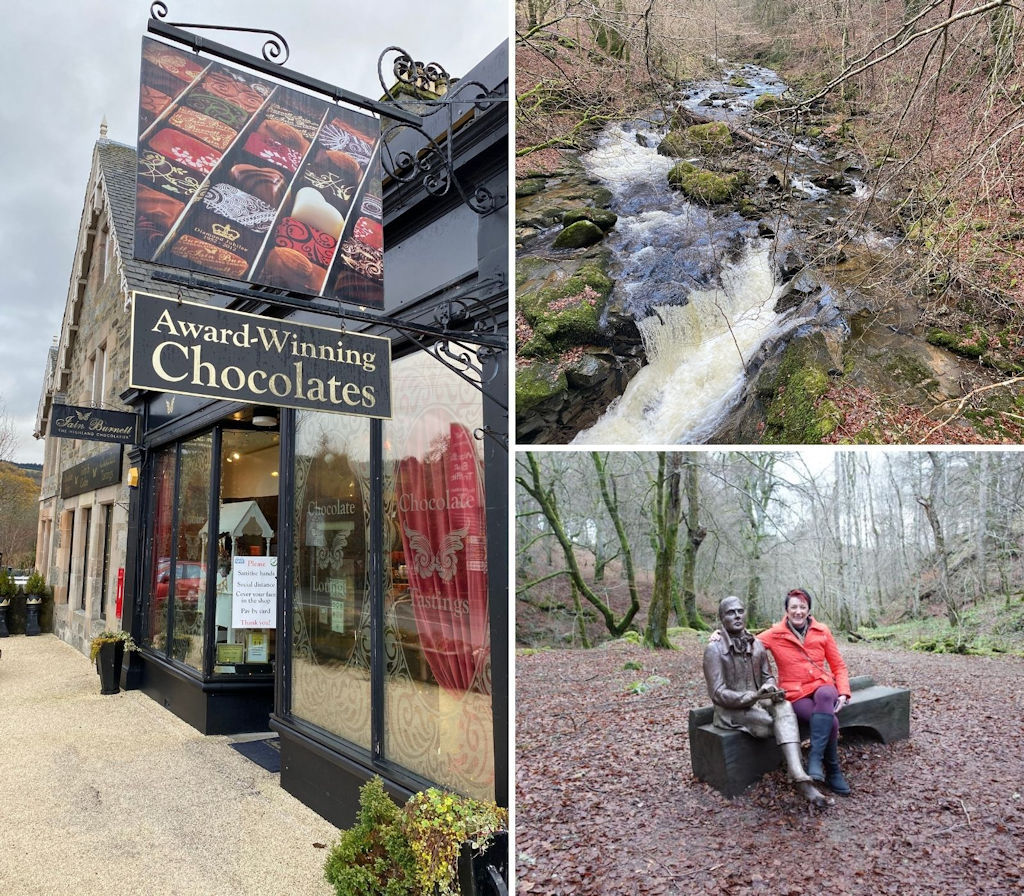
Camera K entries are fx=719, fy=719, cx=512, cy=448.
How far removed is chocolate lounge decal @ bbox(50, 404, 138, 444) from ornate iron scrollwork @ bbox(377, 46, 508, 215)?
6.30 m

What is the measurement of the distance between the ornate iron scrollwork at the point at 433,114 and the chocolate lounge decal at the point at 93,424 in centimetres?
630

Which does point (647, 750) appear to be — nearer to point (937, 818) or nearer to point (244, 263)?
point (937, 818)

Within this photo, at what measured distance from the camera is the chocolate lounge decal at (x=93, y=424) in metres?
8.89

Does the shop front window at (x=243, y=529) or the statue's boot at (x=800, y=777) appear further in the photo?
the shop front window at (x=243, y=529)

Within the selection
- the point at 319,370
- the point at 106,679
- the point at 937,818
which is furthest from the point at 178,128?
the point at 106,679

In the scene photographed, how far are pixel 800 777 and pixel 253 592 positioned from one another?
500 cm

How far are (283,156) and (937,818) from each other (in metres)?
3.90

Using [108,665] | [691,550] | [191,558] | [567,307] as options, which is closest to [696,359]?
[567,307]

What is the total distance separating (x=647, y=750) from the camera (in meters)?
2.92

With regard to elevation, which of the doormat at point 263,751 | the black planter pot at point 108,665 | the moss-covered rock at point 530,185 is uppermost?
the moss-covered rock at point 530,185

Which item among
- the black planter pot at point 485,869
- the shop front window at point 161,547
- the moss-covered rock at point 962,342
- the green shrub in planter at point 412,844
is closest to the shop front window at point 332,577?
the green shrub in planter at point 412,844

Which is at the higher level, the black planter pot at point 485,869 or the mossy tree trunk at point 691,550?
the mossy tree trunk at point 691,550

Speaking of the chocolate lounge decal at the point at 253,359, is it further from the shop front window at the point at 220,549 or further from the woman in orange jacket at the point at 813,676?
the shop front window at the point at 220,549

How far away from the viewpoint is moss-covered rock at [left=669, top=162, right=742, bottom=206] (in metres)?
8.87
